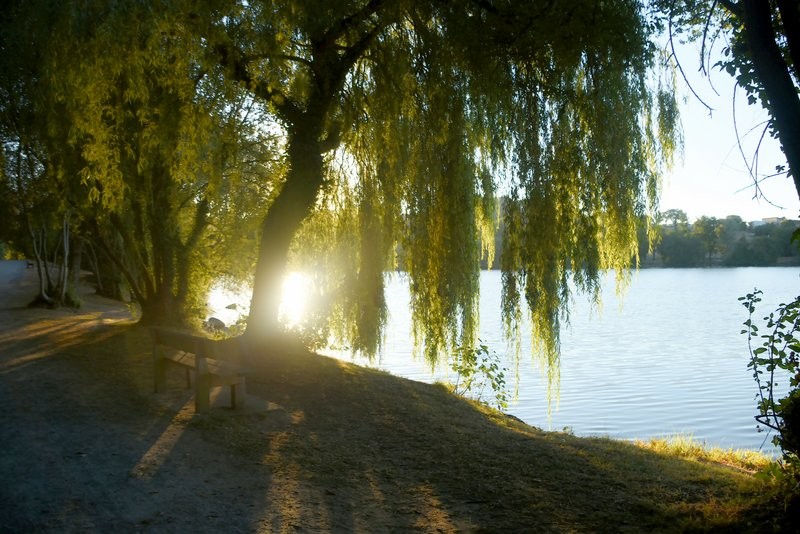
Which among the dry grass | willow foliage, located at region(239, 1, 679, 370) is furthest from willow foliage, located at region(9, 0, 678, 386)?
the dry grass

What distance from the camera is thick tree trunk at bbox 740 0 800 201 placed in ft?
12.9

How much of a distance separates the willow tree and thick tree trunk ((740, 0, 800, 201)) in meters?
2.27

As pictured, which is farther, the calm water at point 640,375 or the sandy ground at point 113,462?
the calm water at point 640,375

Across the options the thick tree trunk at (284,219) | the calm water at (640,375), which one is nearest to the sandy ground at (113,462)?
the thick tree trunk at (284,219)

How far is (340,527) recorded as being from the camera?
4.49 metres

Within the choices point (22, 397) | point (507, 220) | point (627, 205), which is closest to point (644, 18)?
point (627, 205)

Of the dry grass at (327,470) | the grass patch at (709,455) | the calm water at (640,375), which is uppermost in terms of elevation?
the dry grass at (327,470)

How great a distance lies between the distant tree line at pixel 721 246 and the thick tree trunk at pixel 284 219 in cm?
6240

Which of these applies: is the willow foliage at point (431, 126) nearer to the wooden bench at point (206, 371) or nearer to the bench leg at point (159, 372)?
the bench leg at point (159, 372)

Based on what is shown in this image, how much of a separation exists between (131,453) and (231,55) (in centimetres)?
451

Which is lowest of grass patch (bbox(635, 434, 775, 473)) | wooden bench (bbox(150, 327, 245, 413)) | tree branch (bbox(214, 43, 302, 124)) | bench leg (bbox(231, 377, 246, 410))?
grass patch (bbox(635, 434, 775, 473))

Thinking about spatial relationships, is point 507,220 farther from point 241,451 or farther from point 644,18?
point 241,451

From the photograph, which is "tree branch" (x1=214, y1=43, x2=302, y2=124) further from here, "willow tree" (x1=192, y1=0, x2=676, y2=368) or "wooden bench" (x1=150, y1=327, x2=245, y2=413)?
"wooden bench" (x1=150, y1=327, x2=245, y2=413)

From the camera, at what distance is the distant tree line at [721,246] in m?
68.4
